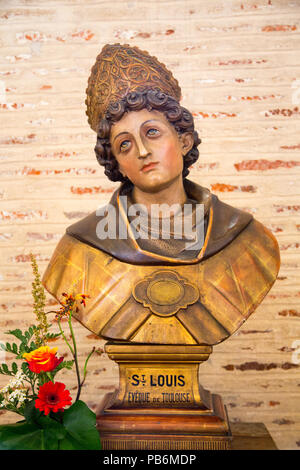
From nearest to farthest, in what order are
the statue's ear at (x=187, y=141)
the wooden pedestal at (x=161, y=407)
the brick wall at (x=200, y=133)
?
the wooden pedestal at (x=161, y=407), the statue's ear at (x=187, y=141), the brick wall at (x=200, y=133)

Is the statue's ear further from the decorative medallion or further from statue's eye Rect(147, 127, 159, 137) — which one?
the decorative medallion

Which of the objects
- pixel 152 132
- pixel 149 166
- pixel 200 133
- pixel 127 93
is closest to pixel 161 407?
pixel 149 166

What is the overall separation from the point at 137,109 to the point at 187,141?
0.79 feet

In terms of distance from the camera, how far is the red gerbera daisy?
1.57m

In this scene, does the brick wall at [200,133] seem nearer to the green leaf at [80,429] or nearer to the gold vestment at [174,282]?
the gold vestment at [174,282]

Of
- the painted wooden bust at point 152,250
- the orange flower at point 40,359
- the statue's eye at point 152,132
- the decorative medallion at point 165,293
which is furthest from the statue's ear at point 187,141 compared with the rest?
the orange flower at point 40,359

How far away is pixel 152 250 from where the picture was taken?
1953 mm

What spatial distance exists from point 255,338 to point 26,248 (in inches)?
49.3

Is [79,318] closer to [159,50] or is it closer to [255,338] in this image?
[255,338]

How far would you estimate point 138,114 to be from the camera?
76.6 inches

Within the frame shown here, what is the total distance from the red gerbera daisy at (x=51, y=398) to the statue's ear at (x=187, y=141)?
3.11 feet

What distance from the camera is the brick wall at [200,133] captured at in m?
2.88

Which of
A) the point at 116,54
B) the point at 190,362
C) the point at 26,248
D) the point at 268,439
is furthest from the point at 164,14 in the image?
the point at 268,439

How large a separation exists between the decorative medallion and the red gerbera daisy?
0.42 m
